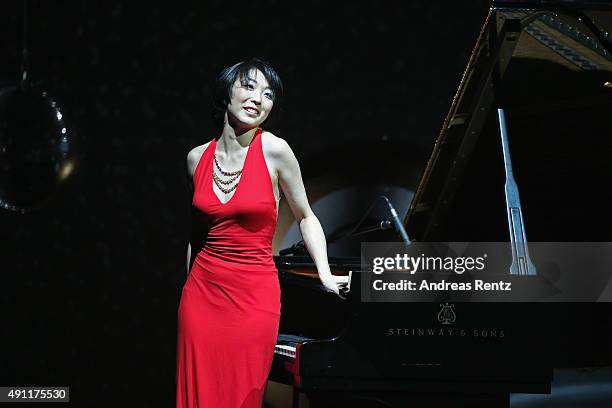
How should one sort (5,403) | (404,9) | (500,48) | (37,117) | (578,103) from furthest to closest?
(404,9)
(5,403)
(37,117)
(578,103)
(500,48)

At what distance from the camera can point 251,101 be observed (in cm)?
199

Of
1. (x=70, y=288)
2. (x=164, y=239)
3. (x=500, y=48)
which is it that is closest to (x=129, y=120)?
(x=164, y=239)

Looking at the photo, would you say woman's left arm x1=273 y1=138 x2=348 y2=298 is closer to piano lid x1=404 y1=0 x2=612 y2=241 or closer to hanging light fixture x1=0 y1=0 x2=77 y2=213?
piano lid x1=404 y1=0 x2=612 y2=241

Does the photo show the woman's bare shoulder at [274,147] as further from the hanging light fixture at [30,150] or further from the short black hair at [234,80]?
the hanging light fixture at [30,150]

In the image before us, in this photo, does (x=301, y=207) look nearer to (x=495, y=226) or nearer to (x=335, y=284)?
(x=335, y=284)

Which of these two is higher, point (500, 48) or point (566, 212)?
point (500, 48)

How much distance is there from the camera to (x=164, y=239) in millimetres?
4410

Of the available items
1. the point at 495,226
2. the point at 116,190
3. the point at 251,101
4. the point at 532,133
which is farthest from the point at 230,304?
the point at 116,190

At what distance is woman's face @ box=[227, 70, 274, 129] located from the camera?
1990mm

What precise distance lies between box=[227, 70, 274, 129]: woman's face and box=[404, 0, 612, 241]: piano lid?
1.09 m

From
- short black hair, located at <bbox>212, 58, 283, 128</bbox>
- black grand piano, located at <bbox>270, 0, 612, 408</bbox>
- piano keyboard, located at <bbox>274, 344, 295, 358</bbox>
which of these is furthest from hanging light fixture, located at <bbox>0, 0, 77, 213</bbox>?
short black hair, located at <bbox>212, 58, 283, 128</bbox>

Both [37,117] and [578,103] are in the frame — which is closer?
[578,103]

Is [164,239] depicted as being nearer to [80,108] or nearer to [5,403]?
[80,108]

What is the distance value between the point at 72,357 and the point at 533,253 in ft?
7.90
